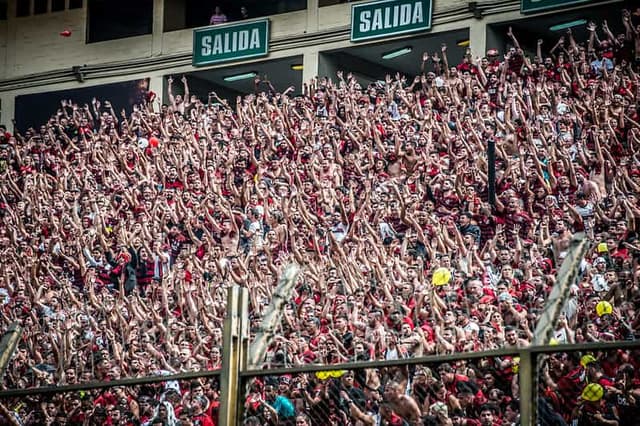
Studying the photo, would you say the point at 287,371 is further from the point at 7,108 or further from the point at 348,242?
the point at 7,108

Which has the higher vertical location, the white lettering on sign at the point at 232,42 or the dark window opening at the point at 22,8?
the dark window opening at the point at 22,8

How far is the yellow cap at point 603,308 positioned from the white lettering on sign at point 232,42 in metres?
20.1

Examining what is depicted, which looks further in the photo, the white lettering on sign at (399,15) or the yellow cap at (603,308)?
the white lettering on sign at (399,15)

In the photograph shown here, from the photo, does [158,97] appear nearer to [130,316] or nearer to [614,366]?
[130,316]

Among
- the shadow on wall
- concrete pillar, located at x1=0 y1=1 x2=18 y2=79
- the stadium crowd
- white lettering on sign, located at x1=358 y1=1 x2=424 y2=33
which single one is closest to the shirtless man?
the stadium crowd

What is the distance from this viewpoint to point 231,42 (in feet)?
102

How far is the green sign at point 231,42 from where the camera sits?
3078 cm

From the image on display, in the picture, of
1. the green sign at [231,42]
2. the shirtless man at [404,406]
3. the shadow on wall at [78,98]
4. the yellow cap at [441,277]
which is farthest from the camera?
the shadow on wall at [78,98]

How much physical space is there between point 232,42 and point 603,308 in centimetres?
2067

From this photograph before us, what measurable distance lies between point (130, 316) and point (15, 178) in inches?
395

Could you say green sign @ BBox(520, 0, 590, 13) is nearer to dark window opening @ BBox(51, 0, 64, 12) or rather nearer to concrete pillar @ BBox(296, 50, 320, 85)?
concrete pillar @ BBox(296, 50, 320, 85)

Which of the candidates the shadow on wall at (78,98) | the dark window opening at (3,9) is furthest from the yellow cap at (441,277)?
the dark window opening at (3,9)

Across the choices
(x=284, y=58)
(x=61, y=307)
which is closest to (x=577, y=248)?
(x=61, y=307)

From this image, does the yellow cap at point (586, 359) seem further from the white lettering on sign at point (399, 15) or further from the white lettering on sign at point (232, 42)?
the white lettering on sign at point (232, 42)
